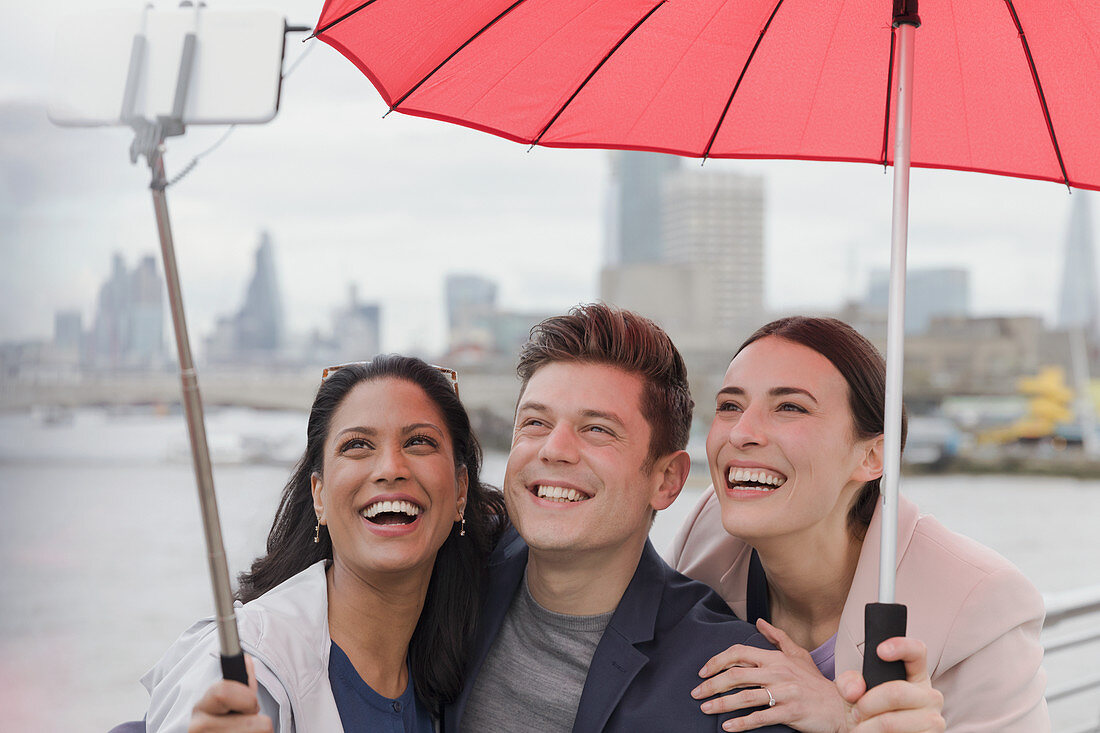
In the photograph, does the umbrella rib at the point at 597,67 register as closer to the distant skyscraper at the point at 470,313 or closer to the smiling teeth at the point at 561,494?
the smiling teeth at the point at 561,494

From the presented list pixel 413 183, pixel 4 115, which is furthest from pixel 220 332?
pixel 4 115

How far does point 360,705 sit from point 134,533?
46848mm

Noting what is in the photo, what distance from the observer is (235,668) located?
125 centimetres

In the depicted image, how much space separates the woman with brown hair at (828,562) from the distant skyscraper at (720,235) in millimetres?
45725

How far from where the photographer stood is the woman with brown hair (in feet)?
5.52

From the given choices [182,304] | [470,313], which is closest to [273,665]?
[182,304]

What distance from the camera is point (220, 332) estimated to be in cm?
3959

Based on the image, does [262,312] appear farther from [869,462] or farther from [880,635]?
[880,635]

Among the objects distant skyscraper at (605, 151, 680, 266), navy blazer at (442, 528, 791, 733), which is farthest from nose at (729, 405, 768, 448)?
distant skyscraper at (605, 151, 680, 266)

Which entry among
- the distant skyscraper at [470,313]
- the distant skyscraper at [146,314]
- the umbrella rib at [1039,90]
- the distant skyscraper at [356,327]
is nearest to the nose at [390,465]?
the umbrella rib at [1039,90]

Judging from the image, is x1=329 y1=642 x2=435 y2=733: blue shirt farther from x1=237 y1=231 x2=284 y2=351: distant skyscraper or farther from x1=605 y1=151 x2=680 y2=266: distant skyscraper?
x1=605 y1=151 x2=680 y2=266: distant skyscraper

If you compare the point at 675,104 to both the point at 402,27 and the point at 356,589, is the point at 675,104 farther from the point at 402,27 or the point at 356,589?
the point at 356,589

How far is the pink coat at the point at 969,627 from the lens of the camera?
1705 mm

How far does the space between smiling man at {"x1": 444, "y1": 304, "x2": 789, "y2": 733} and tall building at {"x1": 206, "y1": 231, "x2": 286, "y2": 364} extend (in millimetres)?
35332
